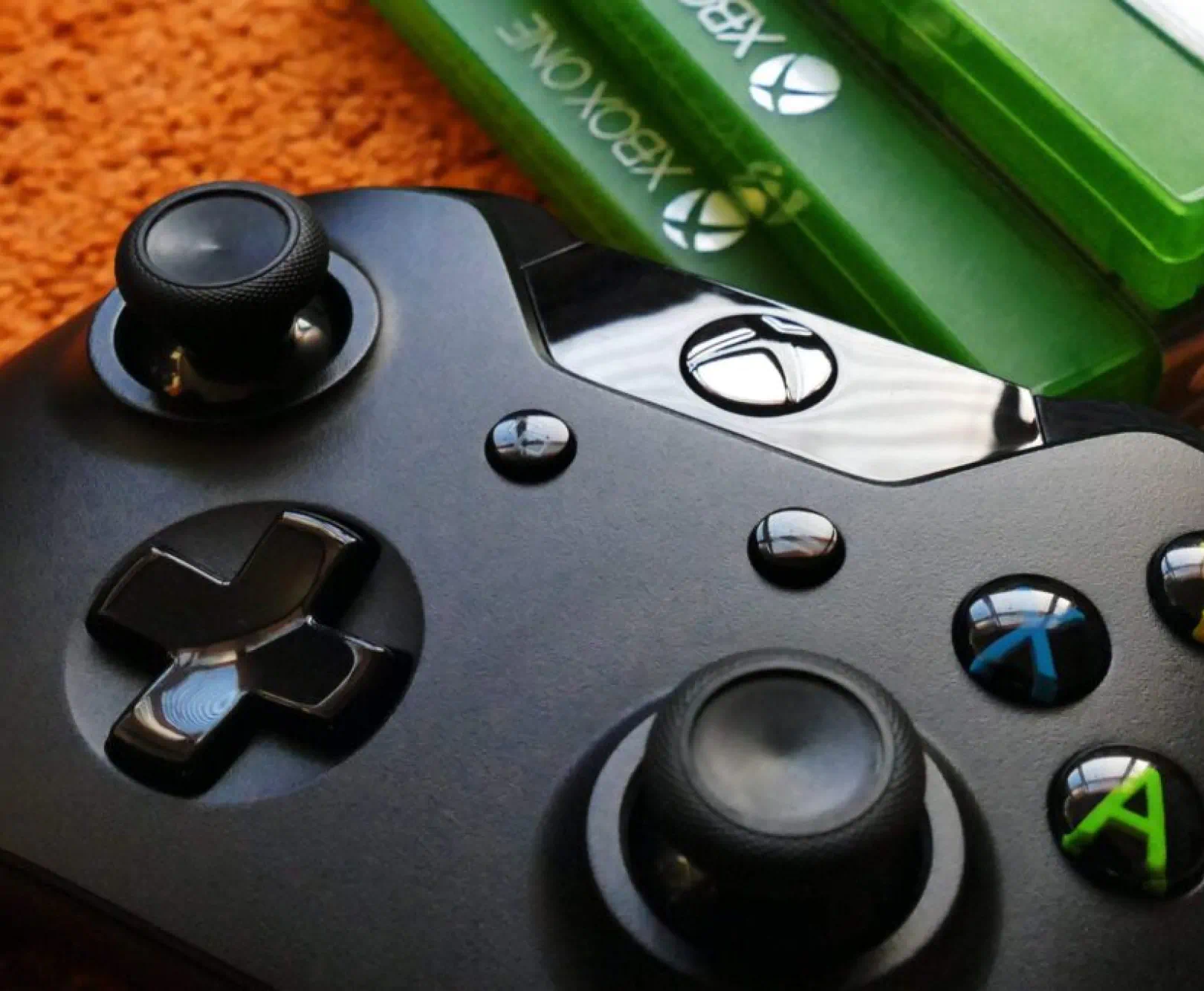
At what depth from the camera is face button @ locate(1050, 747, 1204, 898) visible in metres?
0.42

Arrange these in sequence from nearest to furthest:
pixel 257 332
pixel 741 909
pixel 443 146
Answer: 1. pixel 741 909
2. pixel 257 332
3. pixel 443 146

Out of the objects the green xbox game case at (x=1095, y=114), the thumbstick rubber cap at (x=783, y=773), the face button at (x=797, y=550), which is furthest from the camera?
the green xbox game case at (x=1095, y=114)

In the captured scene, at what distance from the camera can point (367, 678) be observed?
1.51 ft

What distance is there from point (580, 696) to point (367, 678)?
0.06m

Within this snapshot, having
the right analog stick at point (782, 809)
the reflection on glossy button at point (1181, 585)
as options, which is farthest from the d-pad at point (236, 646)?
the reflection on glossy button at point (1181, 585)

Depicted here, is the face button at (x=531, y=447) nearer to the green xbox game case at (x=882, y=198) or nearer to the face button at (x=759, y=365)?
the face button at (x=759, y=365)

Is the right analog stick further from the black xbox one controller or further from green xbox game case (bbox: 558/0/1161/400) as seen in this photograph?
green xbox game case (bbox: 558/0/1161/400)

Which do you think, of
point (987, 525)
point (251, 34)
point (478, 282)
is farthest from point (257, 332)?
point (251, 34)

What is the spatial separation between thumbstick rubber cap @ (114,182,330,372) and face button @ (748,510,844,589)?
0.16 metres

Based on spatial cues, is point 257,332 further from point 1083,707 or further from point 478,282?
point 1083,707

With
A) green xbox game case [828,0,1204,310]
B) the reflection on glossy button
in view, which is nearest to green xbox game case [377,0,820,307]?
green xbox game case [828,0,1204,310]

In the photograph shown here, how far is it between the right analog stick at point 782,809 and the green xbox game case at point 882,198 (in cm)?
24

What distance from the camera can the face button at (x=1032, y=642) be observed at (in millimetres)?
446

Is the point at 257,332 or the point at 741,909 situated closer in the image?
the point at 741,909
